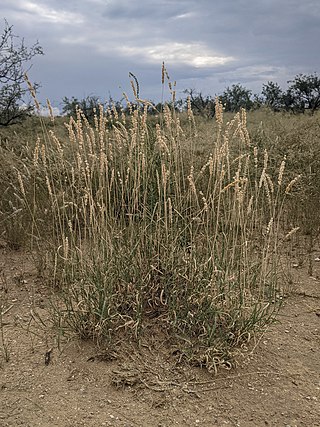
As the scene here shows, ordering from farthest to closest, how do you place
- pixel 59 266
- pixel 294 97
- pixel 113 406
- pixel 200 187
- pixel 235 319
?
pixel 294 97 → pixel 200 187 → pixel 59 266 → pixel 235 319 → pixel 113 406

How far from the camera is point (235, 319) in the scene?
2.65m

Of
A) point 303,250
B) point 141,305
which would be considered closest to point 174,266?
point 141,305

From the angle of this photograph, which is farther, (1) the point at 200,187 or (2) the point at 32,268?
(1) the point at 200,187

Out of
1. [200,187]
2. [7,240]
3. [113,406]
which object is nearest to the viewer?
[113,406]

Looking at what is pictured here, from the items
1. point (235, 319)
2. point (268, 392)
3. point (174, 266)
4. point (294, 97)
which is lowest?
point (268, 392)

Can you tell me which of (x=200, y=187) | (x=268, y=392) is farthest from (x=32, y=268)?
(x=268, y=392)

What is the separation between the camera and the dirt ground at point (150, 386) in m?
2.32

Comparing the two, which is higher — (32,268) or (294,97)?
(294,97)

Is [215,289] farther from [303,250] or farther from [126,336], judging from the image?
[303,250]

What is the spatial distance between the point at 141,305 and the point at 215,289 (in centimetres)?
44

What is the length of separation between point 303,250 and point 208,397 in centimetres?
234

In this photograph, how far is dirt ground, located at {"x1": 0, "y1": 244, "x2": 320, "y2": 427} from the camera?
232 centimetres

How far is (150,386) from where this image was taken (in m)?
2.49

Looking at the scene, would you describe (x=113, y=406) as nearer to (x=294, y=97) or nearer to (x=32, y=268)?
(x=32, y=268)
